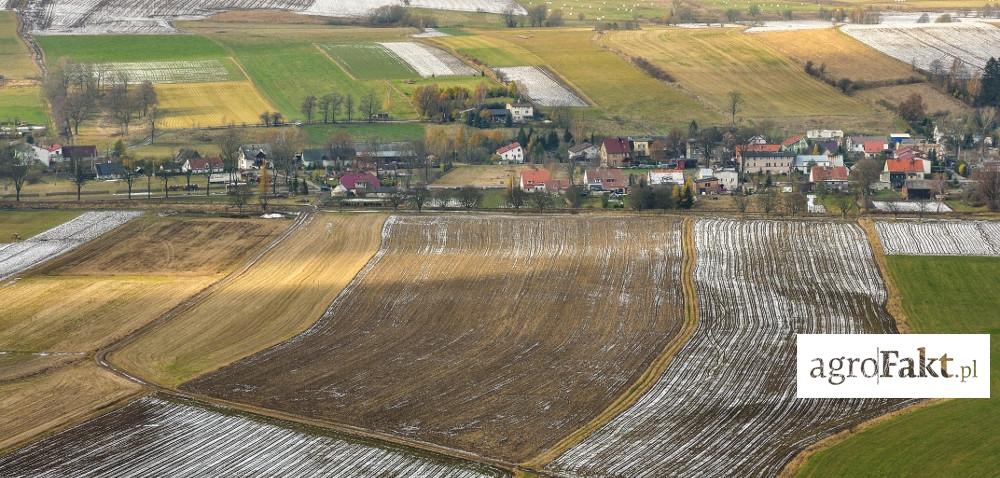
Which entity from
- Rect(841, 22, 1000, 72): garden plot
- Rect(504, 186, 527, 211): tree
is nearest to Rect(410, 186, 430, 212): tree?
Rect(504, 186, 527, 211): tree

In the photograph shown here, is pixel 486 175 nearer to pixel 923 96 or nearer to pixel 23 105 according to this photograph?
pixel 923 96

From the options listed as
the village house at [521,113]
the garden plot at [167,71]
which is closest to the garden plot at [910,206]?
the village house at [521,113]

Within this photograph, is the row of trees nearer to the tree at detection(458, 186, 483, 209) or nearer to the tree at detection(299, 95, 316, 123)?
the tree at detection(299, 95, 316, 123)

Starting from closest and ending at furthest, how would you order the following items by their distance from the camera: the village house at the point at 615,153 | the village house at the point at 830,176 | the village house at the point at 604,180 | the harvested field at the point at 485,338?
the harvested field at the point at 485,338 → the village house at the point at 604,180 → the village house at the point at 830,176 → the village house at the point at 615,153

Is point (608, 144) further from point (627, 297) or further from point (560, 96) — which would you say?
point (627, 297)

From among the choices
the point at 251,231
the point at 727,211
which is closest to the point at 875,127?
the point at 727,211

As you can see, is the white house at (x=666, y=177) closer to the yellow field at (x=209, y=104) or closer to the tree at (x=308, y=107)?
the tree at (x=308, y=107)

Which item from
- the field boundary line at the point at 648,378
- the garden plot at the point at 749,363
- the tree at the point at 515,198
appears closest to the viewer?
the garden plot at the point at 749,363
